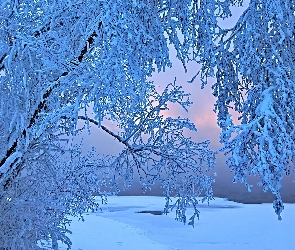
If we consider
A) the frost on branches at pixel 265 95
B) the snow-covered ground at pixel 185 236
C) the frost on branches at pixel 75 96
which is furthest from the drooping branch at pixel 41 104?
the snow-covered ground at pixel 185 236

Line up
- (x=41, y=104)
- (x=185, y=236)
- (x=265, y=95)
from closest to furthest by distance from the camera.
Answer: (x=265, y=95)
(x=41, y=104)
(x=185, y=236)

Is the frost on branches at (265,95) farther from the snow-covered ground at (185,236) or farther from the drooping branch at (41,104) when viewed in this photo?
the snow-covered ground at (185,236)

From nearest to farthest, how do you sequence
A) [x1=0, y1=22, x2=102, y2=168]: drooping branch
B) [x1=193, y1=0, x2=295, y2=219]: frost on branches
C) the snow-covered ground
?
[x1=193, y1=0, x2=295, y2=219]: frost on branches, [x1=0, y1=22, x2=102, y2=168]: drooping branch, the snow-covered ground

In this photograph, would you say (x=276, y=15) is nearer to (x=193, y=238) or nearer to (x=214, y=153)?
(x=214, y=153)

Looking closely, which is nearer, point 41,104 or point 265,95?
point 265,95

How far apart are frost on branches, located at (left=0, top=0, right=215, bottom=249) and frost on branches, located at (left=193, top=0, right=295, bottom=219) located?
2.52ft

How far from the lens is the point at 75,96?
584 centimetres

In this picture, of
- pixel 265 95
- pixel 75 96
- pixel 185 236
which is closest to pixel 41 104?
pixel 75 96

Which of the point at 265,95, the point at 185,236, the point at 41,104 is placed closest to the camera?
the point at 265,95

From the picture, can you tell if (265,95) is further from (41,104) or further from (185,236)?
(185,236)

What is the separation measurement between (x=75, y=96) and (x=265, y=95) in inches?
129

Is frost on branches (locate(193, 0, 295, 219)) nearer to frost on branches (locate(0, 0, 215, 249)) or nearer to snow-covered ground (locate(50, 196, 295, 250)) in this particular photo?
frost on branches (locate(0, 0, 215, 249))

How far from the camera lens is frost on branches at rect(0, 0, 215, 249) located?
10.8 feet

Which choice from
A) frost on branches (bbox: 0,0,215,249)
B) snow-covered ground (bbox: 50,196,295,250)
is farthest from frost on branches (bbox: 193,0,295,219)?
snow-covered ground (bbox: 50,196,295,250)
